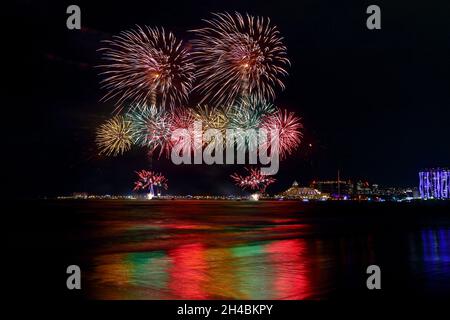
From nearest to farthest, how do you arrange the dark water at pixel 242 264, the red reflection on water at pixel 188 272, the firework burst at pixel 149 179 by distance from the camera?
1. the red reflection on water at pixel 188 272
2. the dark water at pixel 242 264
3. the firework burst at pixel 149 179

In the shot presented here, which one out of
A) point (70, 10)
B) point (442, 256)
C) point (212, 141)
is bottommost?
point (442, 256)

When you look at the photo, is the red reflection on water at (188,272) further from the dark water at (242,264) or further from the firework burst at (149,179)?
the firework burst at (149,179)

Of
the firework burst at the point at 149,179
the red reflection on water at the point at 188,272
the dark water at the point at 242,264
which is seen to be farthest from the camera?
the firework burst at the point at 149,179

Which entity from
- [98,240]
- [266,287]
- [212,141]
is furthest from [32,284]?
[212,141]

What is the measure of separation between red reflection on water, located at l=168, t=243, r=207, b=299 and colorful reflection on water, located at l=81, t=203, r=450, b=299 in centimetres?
2

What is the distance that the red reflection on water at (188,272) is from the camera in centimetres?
853

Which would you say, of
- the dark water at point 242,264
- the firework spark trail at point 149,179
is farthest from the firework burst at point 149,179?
the dark water at point 242,264

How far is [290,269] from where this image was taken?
10891mm

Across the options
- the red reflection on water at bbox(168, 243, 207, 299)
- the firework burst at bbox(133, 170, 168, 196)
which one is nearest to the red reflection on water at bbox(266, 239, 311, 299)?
the red reflection on water at bbox(168, 243, 207, 299)

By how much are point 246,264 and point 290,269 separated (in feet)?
3.99

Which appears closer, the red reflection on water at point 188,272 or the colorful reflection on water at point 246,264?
the red reflection on water at point 188,272
